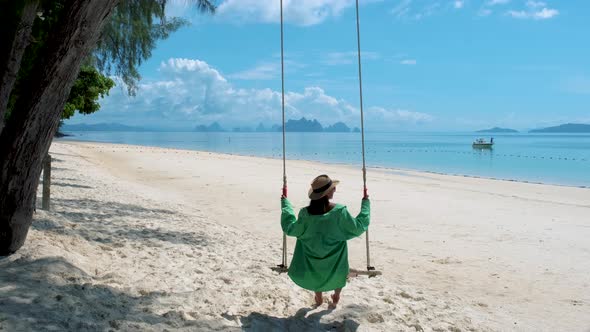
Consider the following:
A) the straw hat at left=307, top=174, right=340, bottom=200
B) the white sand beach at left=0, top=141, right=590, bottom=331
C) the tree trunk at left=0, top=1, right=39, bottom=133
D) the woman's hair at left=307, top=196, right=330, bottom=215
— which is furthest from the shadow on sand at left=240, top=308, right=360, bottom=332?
the tree trunk at left=0, top=1, right=39, bottom=133

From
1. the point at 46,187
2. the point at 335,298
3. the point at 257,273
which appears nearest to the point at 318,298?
the point at 335,298

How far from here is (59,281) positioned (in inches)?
169

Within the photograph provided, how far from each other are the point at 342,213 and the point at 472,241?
19.1ft

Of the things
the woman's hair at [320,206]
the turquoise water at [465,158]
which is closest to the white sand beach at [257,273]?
the woman's hair at [320,206]

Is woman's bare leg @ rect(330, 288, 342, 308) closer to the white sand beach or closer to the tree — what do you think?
the white sand beach

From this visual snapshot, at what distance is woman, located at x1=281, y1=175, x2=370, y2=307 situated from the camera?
4.26m

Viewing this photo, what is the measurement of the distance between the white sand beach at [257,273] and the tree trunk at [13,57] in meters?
1.50

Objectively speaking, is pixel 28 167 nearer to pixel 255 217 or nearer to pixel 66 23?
pixel 66 23

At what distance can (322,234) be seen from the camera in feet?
14.1

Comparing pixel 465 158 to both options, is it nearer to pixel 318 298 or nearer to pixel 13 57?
pixel 318 298

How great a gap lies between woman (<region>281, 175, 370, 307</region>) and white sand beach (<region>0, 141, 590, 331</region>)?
17.0 inches

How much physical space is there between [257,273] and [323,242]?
209 cm

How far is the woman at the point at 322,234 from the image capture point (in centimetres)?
426

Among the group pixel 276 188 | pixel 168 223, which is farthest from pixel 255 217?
pixel 276 188
